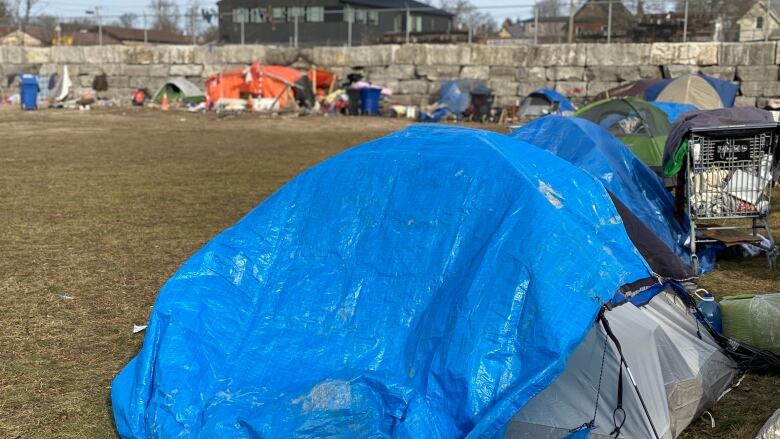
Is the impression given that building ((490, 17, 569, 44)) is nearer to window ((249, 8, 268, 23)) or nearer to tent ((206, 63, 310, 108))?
tent ((206, 63, 310, 108))

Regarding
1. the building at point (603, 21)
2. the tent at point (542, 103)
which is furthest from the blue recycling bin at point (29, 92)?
the building at point (603, 21)

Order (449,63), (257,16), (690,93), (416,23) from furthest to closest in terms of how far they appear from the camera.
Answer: (257,16)
(416,23)
(449,63)
(690,93)

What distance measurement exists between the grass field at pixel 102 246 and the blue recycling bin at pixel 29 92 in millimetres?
7929

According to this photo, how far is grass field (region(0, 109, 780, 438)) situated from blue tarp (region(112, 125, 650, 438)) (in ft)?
2.39

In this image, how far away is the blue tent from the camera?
8.11m

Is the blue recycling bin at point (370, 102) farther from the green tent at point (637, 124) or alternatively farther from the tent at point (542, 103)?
the green tent at point (637, 124)

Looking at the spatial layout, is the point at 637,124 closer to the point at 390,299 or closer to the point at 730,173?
the point at 730,173

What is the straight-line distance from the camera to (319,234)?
500 cm

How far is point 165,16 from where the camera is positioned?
36594mm

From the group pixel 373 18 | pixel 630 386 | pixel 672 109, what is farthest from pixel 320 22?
pixel 630 386

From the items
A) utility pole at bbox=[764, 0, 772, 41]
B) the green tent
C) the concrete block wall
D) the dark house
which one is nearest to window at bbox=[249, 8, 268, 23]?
the dark house

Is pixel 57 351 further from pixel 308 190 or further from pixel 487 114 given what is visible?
pixel 487 114

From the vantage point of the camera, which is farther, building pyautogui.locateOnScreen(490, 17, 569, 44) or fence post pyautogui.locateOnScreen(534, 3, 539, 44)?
building pyautogui.locateOnScreen(490, 17, 569, 44)

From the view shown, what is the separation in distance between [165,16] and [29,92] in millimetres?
9681
